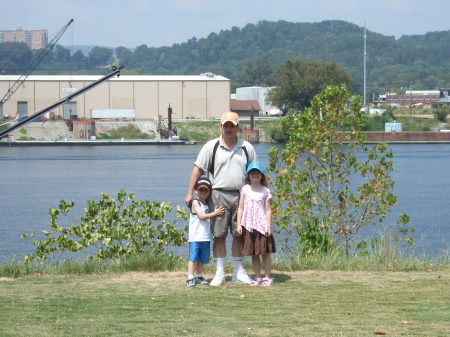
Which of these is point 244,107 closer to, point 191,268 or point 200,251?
point 200,251

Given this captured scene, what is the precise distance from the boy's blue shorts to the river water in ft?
16.3

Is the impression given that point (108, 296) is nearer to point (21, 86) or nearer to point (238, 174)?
point (238, 174)

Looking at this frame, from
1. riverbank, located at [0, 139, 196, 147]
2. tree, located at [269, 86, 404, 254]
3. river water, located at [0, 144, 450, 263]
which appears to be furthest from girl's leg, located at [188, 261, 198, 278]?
riverbank, located at [0, 139, 196, 147]

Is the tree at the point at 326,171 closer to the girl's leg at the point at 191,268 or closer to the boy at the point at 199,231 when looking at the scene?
the boy at the point at 199,231

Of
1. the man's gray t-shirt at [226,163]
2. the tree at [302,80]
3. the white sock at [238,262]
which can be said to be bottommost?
the white sock at [238,262]

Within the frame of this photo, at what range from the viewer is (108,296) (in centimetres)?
899

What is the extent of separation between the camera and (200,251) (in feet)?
32.0

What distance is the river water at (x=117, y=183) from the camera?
27.2 metres

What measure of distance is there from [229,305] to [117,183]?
135 ft

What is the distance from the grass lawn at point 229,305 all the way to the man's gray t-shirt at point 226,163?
1054 millimetres

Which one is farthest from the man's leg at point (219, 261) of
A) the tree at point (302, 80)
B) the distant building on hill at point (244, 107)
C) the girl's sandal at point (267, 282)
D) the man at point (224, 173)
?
the distant building on hill at point (244, 107)

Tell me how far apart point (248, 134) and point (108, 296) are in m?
97.5

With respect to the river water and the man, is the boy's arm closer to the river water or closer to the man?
the man

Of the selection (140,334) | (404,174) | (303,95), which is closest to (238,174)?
(140,334)
